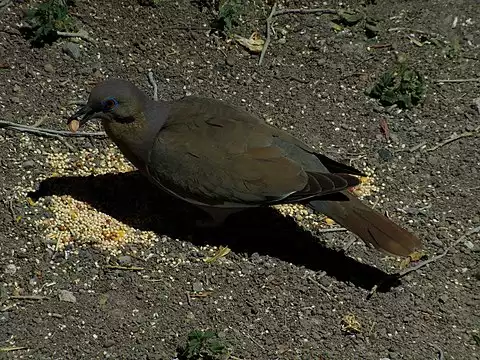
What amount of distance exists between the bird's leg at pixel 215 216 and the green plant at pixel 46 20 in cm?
183

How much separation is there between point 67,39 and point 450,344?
3.36 meters

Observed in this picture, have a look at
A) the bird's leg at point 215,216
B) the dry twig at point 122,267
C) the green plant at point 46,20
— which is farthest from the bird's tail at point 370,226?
the green plant at point 46,20

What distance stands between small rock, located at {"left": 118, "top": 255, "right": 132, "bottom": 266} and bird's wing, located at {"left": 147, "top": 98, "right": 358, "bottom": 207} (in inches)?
18.2

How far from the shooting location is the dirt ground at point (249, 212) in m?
4.23

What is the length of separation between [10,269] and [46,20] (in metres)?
1.97

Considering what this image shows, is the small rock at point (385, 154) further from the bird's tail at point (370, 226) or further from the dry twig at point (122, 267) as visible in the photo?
the dry twig at point (122, 267)

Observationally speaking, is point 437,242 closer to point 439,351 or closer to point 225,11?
point 439,351

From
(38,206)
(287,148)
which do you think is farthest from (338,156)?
(38,206)

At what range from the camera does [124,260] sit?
4.47m

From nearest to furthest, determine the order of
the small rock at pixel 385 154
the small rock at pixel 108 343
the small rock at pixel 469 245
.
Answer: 1. the small rock at pixel 108 343
2. the small rock at pixel 469 245
3. the small rock at pixel 385 154

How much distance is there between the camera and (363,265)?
15.3ft

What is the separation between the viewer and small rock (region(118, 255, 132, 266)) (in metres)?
4.45

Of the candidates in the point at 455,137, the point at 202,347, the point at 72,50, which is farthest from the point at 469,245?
the point at 72,50

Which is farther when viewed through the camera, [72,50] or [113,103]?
[72,50]
